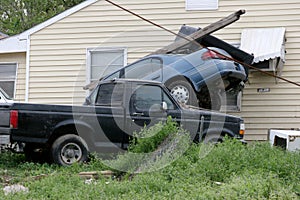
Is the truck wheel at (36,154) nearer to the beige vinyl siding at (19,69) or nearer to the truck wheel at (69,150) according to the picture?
the truck wheel at (69,150)

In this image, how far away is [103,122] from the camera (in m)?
8.36

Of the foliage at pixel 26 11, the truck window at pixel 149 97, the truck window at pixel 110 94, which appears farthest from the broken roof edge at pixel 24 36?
the foliage at pixel 26 11

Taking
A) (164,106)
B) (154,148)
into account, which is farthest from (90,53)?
(154,148)

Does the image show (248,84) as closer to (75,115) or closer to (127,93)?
(127,93)

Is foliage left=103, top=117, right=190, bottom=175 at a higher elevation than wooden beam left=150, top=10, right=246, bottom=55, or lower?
lower

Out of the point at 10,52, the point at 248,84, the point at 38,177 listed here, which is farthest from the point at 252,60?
the point at 10,52

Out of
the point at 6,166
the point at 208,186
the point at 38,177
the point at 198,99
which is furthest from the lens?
the point at 198,99

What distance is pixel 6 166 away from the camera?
8.28 meters

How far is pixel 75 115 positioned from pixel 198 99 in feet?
9.29

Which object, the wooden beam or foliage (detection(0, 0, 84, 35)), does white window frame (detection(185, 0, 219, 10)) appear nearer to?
the wooden beam

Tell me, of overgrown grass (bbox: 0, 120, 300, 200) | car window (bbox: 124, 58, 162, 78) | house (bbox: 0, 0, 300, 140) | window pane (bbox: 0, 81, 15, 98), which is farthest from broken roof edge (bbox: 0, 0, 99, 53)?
overgrown grass (bbox: 0, 120, 300, 200)

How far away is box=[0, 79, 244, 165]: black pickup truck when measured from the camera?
8156 millimetres

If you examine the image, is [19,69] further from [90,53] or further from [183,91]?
[183,91]

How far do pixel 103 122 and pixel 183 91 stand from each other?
6.64 ft
